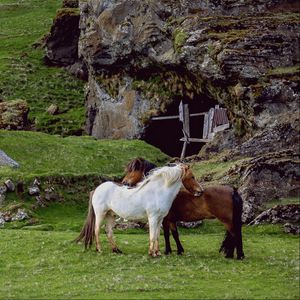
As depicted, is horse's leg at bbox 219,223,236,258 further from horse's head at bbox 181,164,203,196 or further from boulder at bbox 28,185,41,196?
boulder at bbox 28,185,41,196

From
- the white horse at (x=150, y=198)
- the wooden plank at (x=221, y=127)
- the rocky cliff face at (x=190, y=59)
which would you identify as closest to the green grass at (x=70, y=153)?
the wooden plank at (x=221, y=127)

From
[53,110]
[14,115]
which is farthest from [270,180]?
[53,110]

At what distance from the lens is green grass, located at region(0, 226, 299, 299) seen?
55.5ft

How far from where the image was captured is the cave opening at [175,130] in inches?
2131

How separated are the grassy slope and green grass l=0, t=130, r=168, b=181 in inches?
676

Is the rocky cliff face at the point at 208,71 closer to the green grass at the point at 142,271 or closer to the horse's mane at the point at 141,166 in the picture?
the green grass at the point at 142,271

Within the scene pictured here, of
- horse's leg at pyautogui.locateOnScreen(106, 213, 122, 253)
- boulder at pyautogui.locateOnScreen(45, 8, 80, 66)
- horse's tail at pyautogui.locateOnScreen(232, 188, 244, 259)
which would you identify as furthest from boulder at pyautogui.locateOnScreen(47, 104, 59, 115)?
horse's tail at pyautogui.locateOnScreen(232, 188, 244, 259)

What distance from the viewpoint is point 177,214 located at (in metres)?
22.4

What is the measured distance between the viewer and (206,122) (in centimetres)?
5216

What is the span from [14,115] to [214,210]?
40479 mm

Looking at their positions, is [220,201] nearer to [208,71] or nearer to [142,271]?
[142,271]

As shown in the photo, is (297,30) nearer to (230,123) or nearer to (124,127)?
(230,123)

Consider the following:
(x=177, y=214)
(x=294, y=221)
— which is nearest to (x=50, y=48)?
(x=294, y=221)

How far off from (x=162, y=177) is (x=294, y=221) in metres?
9.84
